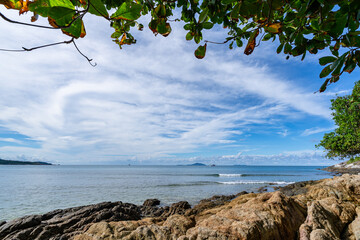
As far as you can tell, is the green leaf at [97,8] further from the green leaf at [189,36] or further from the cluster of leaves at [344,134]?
the cluster of leaves at [344,134]

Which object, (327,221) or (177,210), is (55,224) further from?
(327,221)

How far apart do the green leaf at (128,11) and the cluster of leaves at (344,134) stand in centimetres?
1817

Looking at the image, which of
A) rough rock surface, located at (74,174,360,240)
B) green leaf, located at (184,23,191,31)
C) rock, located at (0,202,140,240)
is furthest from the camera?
rock, located at (0,202,140,240)

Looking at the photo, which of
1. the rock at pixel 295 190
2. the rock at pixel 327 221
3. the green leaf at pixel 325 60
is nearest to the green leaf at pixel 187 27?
the green leaf at pixel 325 60

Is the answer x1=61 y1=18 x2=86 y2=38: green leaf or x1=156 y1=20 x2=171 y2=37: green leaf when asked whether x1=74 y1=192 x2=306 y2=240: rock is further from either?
x1=61 y1=18 x2=86 y2=38: green leaf

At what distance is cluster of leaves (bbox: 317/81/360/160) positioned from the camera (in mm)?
15177

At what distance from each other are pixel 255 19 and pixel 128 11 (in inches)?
48.9

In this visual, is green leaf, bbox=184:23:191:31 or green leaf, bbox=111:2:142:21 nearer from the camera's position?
green leaf, bbox=111:2:142:21

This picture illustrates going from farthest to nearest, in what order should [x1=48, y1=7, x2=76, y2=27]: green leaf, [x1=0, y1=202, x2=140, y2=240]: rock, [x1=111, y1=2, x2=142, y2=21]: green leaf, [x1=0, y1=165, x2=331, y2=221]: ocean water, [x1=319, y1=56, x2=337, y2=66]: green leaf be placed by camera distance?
[x1=0, y1=165, x2=331, y2=221]: ocean water → [x1=0, y1=202, x2=140, y2=240]: rock → [x1=319, y1=56, x2=337, y2=66]: green leaf → [x1=111, y1=2, x2=142, y2=21]: green leaf → [x1=48, y1=7, x2=76, y2=27]: green leaf

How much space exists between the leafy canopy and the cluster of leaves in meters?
16.8

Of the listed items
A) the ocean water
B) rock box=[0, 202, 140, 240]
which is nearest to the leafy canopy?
rock box=[0, 202, 140, 240]

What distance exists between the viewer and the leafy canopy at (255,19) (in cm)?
80

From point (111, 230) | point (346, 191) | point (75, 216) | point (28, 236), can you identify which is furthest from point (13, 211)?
point (346, 191)

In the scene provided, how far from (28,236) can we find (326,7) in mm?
9921
